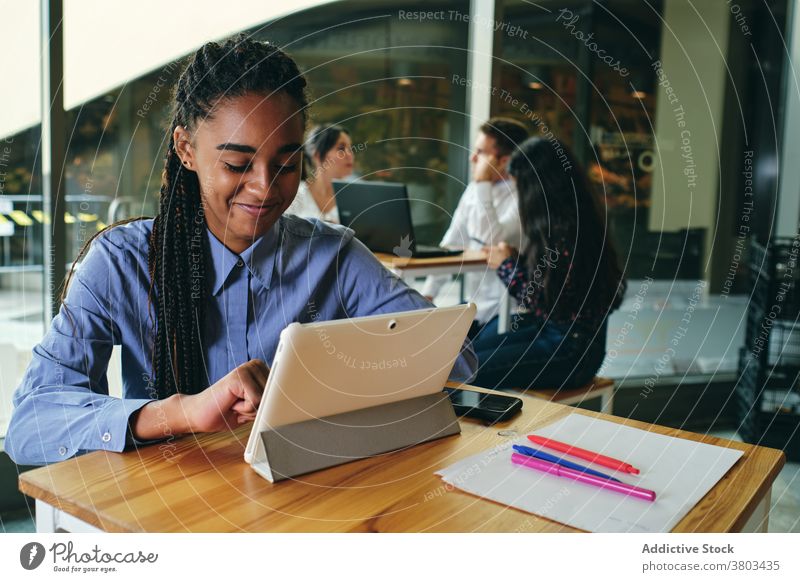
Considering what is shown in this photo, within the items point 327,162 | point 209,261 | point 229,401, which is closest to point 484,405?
point 229,401

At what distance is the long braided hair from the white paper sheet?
1.58 ft

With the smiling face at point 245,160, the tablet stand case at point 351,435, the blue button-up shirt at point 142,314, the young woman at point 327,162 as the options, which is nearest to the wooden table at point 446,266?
the young woman at point 327,162

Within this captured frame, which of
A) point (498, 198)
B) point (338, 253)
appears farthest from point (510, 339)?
point (338, 253)

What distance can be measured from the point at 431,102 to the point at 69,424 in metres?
2.62

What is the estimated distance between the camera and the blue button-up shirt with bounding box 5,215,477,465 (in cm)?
94

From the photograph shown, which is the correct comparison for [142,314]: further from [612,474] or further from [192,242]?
[612,474]

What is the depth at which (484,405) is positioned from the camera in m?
1.05

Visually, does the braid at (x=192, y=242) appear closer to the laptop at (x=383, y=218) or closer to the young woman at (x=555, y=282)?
the young woman at (x=555, y=282)

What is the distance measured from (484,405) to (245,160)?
47 centimetres

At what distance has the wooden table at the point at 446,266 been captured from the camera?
2.49m

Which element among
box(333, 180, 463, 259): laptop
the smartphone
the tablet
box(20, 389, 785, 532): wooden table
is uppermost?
box(333, 180, 463, 259): laptop

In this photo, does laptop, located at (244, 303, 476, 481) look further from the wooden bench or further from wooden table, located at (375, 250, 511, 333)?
wooden table, located at (375, 250, 511, 333)

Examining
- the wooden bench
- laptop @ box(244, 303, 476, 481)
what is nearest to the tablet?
laptop @ box(244, 303, 476, 481)

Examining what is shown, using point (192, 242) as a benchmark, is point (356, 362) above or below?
below
